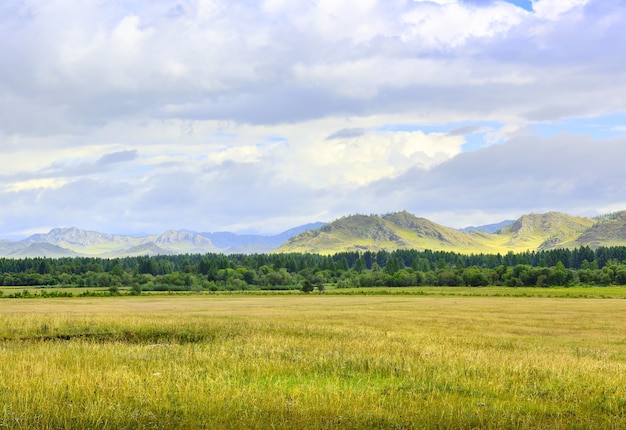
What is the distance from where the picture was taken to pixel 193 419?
14828 millimetres

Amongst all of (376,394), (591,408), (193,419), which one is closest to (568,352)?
(591,408)

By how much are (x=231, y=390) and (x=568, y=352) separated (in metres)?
22.3

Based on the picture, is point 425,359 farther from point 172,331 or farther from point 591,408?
point 172,331

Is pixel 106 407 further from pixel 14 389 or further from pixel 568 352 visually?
pixel 568 352

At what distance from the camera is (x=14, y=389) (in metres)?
17.3

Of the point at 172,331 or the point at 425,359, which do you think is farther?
the point at 172,331

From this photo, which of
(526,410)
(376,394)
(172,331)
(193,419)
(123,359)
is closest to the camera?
(193,419)

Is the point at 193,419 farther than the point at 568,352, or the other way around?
the point at 568,352

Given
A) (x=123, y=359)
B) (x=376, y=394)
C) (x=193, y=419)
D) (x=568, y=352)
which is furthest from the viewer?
(x=568, y=352)

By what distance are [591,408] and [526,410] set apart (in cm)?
235

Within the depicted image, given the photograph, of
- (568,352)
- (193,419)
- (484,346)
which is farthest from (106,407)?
(568,352)

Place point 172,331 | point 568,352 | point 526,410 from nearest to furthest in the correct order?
point 526,410, point 568,352, point 172,331

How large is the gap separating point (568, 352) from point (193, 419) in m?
24.5

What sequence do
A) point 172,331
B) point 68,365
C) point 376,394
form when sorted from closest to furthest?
point 376,394
point 68,365
point 172,331
